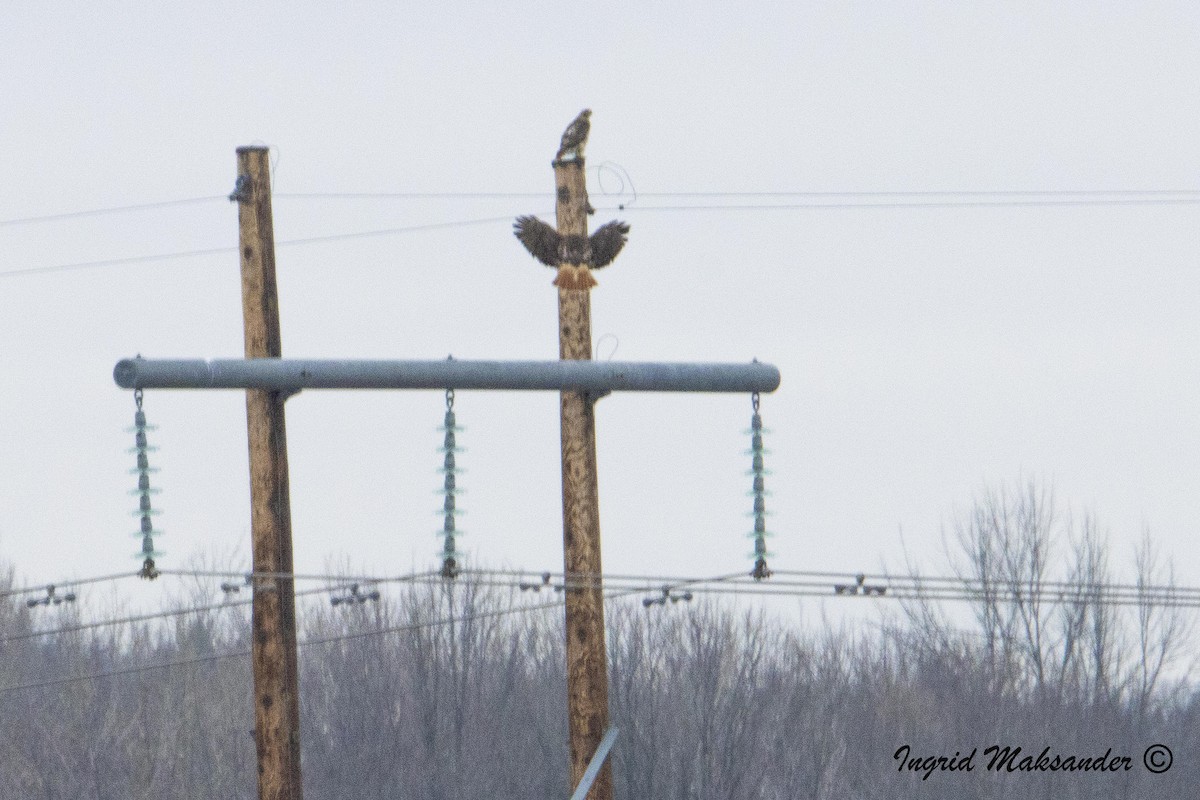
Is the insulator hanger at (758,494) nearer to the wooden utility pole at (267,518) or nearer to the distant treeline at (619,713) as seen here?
the wooden utility pole at (267,518)

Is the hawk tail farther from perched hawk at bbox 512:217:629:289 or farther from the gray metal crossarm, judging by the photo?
the gray metal crossarm

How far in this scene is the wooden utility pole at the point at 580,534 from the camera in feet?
40.3

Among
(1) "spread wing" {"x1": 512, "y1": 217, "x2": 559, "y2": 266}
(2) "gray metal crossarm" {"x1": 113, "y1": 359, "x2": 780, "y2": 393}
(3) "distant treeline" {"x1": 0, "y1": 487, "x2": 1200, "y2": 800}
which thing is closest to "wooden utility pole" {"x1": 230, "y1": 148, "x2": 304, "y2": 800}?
(2) "gray metal crossarm" {"x1": 113, "y1": 359, "x2": 780, "y2": 393}

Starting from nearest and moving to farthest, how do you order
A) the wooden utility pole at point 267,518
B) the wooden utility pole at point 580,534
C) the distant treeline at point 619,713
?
the wooden utility pole at point 580,534
the wooden utility pole at point 267,518
the distant treeline at point 619,713

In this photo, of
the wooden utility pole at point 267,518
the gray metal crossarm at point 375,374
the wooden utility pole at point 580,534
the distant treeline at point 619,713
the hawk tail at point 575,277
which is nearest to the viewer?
the gray metal crossarm at point 375,374

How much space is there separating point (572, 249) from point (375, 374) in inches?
61.4

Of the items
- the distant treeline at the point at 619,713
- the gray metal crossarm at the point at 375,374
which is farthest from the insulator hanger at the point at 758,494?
the distant treeline at the point at 619,713

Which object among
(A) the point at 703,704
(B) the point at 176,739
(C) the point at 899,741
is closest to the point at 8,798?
(B) the point at 176,739

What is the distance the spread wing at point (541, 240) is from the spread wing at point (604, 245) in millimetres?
30

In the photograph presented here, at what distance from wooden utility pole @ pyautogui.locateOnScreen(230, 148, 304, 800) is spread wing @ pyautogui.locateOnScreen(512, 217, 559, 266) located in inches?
71.7

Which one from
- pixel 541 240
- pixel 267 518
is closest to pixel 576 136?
pixel 541 240

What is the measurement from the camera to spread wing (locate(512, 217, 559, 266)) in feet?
41.0

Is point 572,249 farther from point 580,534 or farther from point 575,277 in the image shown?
point 580,534

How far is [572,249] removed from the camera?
12484 mm
